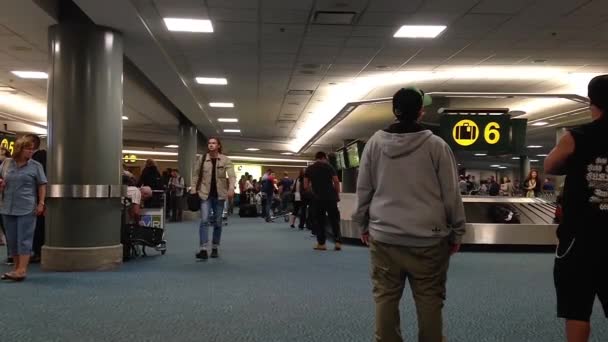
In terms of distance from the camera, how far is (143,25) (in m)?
8.76

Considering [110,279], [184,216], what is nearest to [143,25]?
[110,279]

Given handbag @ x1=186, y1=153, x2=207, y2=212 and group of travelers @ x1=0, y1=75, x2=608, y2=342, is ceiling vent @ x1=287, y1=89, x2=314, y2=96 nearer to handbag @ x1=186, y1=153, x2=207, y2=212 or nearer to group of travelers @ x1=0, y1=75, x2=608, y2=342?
handbag @ x1=186, y1=153, x2=207, y2=212

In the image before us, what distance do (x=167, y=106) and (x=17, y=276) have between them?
542 inches

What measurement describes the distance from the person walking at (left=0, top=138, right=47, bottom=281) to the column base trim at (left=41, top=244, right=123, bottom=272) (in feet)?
3.48

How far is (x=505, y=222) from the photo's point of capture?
11867 millimetres

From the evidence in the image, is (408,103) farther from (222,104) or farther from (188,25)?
(222,104)

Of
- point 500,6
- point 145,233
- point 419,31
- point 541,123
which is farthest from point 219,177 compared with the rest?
point 541,123

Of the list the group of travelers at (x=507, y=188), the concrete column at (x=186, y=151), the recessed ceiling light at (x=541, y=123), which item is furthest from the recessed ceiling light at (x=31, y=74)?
the recessed ceiling light at (x=541, y=123)

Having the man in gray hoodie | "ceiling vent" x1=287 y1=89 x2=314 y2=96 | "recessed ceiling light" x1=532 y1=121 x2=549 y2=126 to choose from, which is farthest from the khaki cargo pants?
"recessed ceiling light" x1=532 y1=121 x2=549 y2=126

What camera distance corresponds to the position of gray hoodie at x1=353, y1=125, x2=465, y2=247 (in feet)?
8.79

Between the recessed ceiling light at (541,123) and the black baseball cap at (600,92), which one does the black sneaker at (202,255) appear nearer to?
the black baseball cap at (600,92)

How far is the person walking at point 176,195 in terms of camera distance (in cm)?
1931

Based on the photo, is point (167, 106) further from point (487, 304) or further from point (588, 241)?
point (588, 241)

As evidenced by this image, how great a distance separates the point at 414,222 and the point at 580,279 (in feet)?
2.53
